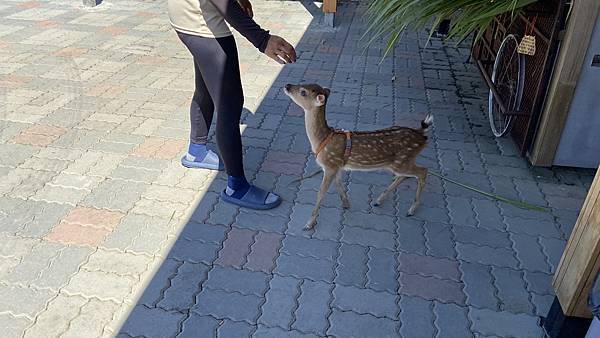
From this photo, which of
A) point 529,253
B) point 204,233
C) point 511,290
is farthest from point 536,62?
point 204,233

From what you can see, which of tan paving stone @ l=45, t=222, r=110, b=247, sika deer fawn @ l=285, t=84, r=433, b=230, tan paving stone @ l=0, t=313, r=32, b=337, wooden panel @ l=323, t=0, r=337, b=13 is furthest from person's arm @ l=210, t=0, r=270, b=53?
wooden panel @ l=323, t=0, r=337, b=13

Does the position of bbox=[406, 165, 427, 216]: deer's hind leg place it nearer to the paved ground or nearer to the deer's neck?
the paved ground

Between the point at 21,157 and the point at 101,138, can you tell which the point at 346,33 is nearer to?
the point at 101,138

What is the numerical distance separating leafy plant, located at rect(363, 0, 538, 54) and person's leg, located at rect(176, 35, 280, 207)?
0.91m

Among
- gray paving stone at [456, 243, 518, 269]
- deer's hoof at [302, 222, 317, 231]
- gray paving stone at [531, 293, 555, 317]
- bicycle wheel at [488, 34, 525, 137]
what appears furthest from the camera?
bicycle wheel at [488, 34, 525, 137]

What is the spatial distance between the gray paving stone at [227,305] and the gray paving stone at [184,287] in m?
0.05

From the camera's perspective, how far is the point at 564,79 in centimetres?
334

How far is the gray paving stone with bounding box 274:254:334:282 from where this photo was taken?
2607 mm

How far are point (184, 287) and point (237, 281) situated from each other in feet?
0.88

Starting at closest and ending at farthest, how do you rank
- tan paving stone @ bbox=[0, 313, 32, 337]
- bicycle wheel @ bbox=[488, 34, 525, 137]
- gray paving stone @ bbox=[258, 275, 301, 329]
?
tan paving stone @ bbox=[0, 313, 32, 337] < gray paving stone @ bbox=[258, 275, 301, 329] < bicycle wheel @ bbox=[488, 34, 525, 137]

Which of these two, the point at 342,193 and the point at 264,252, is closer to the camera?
the point at 264,252

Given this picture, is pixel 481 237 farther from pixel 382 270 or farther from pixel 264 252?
pixel 264 252

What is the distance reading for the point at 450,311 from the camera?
241 cm

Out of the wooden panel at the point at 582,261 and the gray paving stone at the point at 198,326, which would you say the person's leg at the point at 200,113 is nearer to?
the gray paving stone at the point at 198,326
